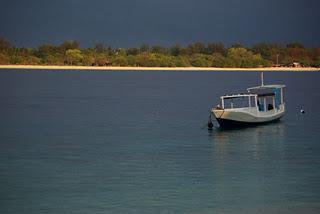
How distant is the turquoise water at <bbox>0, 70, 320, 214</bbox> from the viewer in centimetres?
3297

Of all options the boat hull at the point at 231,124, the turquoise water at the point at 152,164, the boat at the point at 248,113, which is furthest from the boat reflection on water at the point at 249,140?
the boat at the point at 248,113

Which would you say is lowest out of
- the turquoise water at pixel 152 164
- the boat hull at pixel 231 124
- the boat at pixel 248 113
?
the turquoise water at pixel 152 164

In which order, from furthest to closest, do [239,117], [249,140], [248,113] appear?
[248,113], [239,117], [249,140]

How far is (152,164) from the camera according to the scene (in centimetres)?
4197

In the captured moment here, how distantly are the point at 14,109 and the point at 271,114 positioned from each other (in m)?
24.7

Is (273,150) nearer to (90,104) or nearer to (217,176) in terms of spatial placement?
(217,176)

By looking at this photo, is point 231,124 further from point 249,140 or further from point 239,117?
Answer: point 249,140

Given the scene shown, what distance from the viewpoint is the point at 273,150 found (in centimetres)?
4869

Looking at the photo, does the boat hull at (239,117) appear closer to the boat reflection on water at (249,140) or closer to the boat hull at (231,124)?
the boat hull at (231,124)

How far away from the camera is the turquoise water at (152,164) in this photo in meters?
33.0

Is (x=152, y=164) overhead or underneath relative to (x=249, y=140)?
underneath

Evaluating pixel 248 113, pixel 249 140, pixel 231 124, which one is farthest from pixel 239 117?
pixel 249 140

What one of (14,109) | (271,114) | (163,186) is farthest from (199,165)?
(14,109)

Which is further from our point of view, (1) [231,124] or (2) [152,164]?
(1) [231,124]
